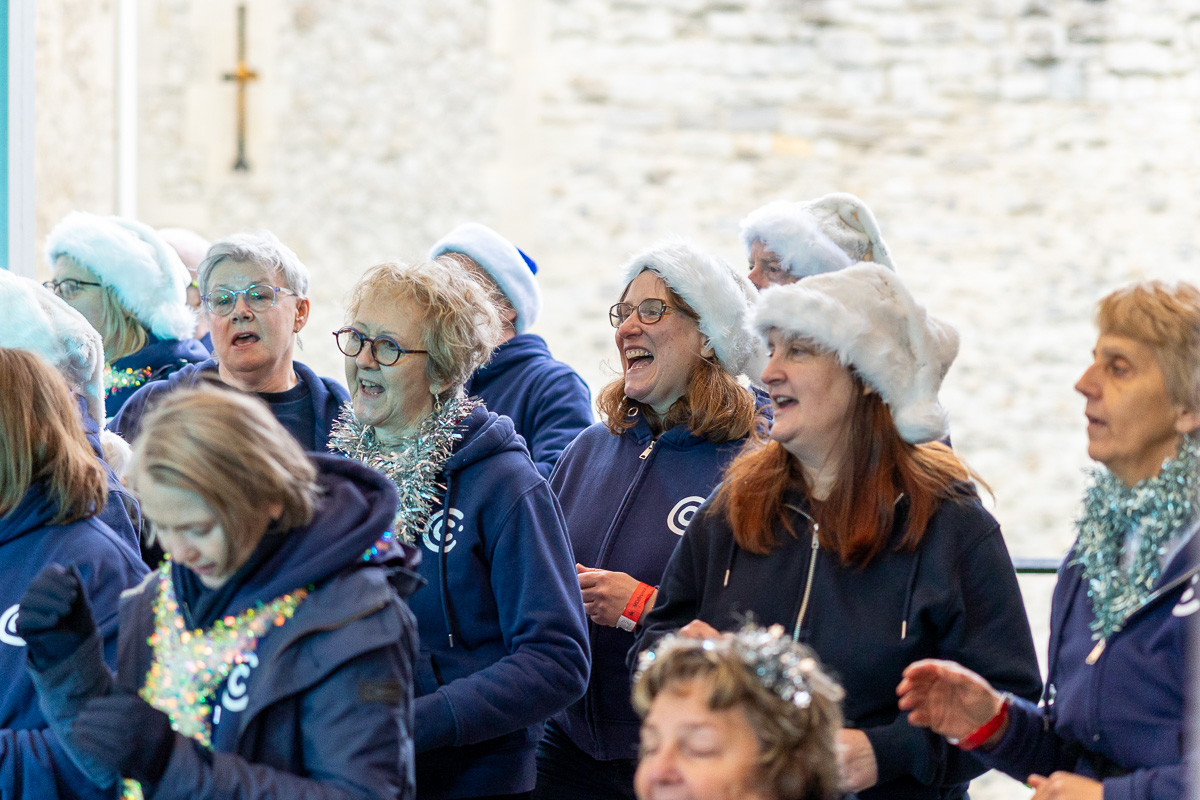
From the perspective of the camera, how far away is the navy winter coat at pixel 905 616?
85.9 inches

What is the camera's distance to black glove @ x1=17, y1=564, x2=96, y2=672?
1.66 m

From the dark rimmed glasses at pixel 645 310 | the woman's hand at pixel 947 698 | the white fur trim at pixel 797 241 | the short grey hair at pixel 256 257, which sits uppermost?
the white fur trim at pixel 797 241

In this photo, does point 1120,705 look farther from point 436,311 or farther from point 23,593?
point 23,593

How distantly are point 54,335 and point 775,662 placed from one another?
188 centimetres

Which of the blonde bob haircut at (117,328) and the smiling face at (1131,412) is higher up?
the smiling face at (1131,412)

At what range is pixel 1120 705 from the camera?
1.97 meters

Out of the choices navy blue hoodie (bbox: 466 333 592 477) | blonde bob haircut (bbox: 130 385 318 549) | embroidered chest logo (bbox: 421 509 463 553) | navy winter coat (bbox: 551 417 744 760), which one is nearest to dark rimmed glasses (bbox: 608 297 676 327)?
navy winter coat (bbox: 551 417 744 760)

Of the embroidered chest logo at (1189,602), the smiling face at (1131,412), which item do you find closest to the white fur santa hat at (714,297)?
the smiling face at (1131,412)

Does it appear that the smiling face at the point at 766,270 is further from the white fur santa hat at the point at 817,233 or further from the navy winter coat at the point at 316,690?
the navy winter coat at the point at 316,690

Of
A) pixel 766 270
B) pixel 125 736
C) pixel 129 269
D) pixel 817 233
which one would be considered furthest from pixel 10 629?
pixel 817 233

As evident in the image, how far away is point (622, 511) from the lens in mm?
2865

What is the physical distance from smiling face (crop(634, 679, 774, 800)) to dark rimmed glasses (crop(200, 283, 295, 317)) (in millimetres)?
1930

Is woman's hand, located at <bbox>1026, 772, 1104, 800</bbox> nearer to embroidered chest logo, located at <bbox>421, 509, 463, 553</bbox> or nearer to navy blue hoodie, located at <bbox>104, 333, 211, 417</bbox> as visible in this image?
embroidered chest logo, located at <bbox>421, 509, 463, 553</bbox>

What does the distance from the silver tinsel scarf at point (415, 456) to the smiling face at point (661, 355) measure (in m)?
0.54
